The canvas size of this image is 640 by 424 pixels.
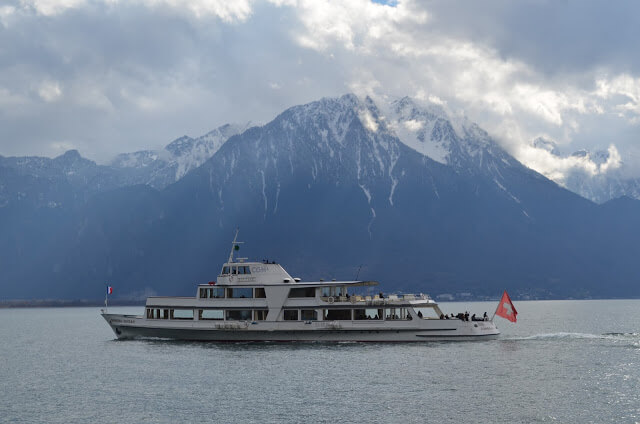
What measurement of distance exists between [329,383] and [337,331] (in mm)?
22781

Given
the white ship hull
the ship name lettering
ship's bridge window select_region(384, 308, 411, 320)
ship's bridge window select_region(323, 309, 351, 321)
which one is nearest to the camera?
the white ship hull

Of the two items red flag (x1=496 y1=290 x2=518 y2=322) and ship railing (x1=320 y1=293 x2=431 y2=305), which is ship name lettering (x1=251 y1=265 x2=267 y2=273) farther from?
red flag (x1=496 y1=290 x2=518 y2=322)

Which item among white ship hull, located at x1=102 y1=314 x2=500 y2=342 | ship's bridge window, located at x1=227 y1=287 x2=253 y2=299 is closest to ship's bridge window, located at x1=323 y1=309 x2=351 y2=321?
white ship hull, located at x1=102 y1=314 x2=500 y2=342

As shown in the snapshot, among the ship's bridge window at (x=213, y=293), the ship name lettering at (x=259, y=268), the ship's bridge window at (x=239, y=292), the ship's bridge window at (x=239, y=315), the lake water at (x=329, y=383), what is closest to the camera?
the lake water at (x=329, y=383)

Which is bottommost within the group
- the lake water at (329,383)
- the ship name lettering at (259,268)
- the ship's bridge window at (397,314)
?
the lake water at (329,383)

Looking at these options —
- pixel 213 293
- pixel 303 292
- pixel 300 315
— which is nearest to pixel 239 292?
pixel 213 293

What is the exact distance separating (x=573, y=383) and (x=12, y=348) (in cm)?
6933

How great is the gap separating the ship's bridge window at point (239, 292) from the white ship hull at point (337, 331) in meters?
2.95

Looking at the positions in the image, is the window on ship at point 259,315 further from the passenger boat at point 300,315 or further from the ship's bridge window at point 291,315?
the ship's bridge window at point 291,315

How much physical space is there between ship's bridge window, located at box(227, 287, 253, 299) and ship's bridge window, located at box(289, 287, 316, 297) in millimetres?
4603

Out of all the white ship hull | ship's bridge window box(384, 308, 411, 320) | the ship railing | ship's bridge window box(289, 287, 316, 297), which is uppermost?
ship's bridge window box(289, 287, 316, 297)

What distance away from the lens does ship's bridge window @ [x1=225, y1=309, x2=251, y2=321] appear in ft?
266

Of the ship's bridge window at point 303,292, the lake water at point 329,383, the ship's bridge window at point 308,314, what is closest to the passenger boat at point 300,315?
the ship's bridge window at point 303,292

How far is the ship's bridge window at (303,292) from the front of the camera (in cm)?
8062
